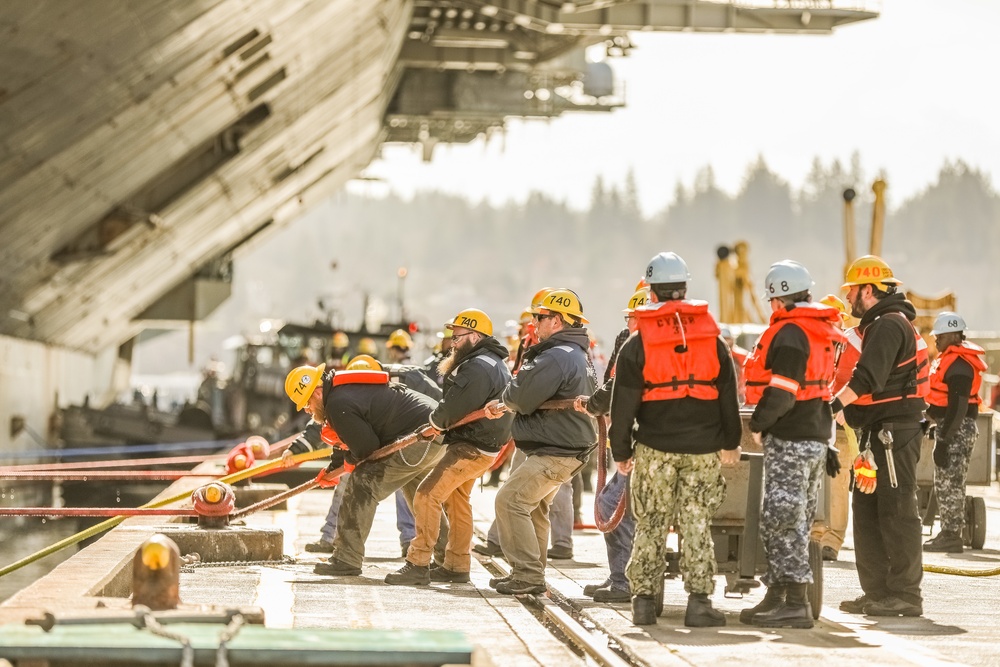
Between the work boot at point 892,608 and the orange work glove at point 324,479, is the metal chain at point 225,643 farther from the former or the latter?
the orange work glove at point 324,479

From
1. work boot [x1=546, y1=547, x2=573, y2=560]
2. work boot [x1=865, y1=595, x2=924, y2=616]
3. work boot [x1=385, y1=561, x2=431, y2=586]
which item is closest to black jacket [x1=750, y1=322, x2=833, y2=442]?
work boot [x1=865, y1=595, x2=924, y2=616]

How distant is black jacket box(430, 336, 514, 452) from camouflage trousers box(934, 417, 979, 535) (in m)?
4.76

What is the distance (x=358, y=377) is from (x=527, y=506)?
6.21 ft

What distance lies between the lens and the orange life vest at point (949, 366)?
1412 cm

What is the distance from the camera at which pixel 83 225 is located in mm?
27609

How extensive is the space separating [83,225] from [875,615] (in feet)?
68.0

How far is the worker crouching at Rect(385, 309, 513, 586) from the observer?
10.9 m

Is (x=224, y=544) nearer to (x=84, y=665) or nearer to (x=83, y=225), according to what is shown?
(x=84, y=665)

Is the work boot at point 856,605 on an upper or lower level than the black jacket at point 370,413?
lower

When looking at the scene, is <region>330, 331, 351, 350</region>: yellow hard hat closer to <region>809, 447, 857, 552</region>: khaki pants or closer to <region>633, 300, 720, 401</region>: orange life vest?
<region>809, 447, 857, 552</region>: khaki pants

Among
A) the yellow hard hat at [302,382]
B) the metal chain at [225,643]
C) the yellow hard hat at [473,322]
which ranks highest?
the yellow hard hat at [473,322]

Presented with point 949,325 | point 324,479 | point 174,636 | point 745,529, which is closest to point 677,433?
point 745,529

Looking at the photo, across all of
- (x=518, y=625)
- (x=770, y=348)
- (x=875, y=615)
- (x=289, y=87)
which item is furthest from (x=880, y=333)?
(x=289, y=87)

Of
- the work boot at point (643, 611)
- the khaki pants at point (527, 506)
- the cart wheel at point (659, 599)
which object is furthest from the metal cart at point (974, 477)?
the work boot at point (643, 611)
